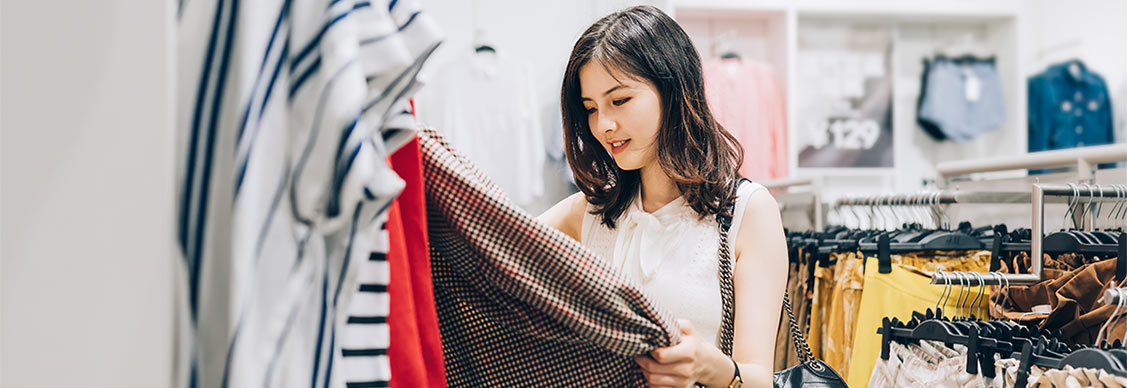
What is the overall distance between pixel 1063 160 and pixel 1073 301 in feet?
2.14

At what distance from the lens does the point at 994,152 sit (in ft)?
14.8

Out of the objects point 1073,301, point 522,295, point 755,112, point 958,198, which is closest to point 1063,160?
point 958,198

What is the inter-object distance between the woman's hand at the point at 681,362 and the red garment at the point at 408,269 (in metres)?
0.26

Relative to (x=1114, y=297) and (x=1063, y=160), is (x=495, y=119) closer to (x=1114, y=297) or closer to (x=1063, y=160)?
(x=1063, y=160)

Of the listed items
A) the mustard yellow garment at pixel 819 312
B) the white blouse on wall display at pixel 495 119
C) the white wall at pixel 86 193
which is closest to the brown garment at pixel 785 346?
the mustard yellow garment at pixel 819 312

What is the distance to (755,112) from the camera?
3.96m

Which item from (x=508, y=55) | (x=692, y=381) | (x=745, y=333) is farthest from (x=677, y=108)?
(x=508, y=55)

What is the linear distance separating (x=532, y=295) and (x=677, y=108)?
0.54m

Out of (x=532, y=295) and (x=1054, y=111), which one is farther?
(x=1054, y=111)

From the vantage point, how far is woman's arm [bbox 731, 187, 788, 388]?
1196 millimetres

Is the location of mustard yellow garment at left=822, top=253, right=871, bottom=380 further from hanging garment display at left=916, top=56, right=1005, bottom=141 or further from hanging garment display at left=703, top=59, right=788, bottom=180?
hanging garment display at left=916, top=56, right=1005, bottom=141

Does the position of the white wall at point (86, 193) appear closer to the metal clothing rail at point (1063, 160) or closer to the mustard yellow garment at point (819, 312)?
the metal clothing rail at point (1063, 160)

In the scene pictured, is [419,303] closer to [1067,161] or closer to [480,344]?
[480,344]

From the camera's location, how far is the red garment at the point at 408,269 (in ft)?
2.56
